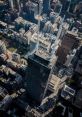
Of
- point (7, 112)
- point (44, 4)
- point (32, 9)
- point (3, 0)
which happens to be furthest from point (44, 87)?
point (3, 0)

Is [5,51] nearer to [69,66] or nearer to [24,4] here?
[69,66]

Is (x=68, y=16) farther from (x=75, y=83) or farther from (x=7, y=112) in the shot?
(x=7, y=112)

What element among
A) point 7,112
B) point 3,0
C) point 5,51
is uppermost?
point 3,0

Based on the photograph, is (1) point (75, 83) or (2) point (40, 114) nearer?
(2) point (40, 114)

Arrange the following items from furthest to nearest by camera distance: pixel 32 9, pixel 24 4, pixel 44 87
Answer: pixel 24 4
pixel 32 9
pixel 44 87

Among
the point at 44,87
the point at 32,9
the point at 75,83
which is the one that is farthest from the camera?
the point at 32,9

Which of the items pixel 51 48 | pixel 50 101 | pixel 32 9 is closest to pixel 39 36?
pixel 51 48

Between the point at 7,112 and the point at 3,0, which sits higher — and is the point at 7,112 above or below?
below
